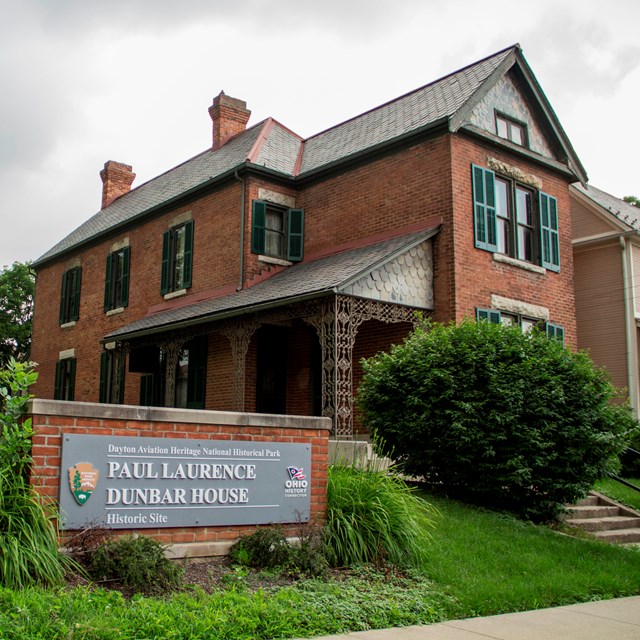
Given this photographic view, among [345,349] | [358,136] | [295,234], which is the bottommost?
[345,349]

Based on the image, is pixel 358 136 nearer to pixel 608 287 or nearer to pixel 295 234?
pixel 295 234

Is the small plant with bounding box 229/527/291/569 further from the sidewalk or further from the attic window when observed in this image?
the attic window

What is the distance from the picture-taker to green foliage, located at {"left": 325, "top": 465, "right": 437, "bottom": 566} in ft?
24.2

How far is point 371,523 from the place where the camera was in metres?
7.64

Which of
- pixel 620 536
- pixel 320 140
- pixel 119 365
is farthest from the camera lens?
pixel 320 140

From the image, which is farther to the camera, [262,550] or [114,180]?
[114,180]

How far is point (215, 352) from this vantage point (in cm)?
1841

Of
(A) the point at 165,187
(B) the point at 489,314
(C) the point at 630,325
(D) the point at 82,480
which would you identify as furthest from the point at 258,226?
(D) the point at 82,480

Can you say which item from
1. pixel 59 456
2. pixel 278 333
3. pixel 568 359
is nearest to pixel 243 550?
pixel 59 456

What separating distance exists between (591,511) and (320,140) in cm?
1251

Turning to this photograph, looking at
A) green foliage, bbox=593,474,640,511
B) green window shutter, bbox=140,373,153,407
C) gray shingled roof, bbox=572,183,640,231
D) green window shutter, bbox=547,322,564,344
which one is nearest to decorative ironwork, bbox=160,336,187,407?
green window shutter, bbox=140,373,153,407

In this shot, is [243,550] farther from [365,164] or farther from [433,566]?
[365,164]

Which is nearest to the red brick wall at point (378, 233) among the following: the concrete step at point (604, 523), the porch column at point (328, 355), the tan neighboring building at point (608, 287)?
the porch column at point (328, 355)

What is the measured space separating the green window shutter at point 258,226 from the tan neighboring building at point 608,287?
9.02m
